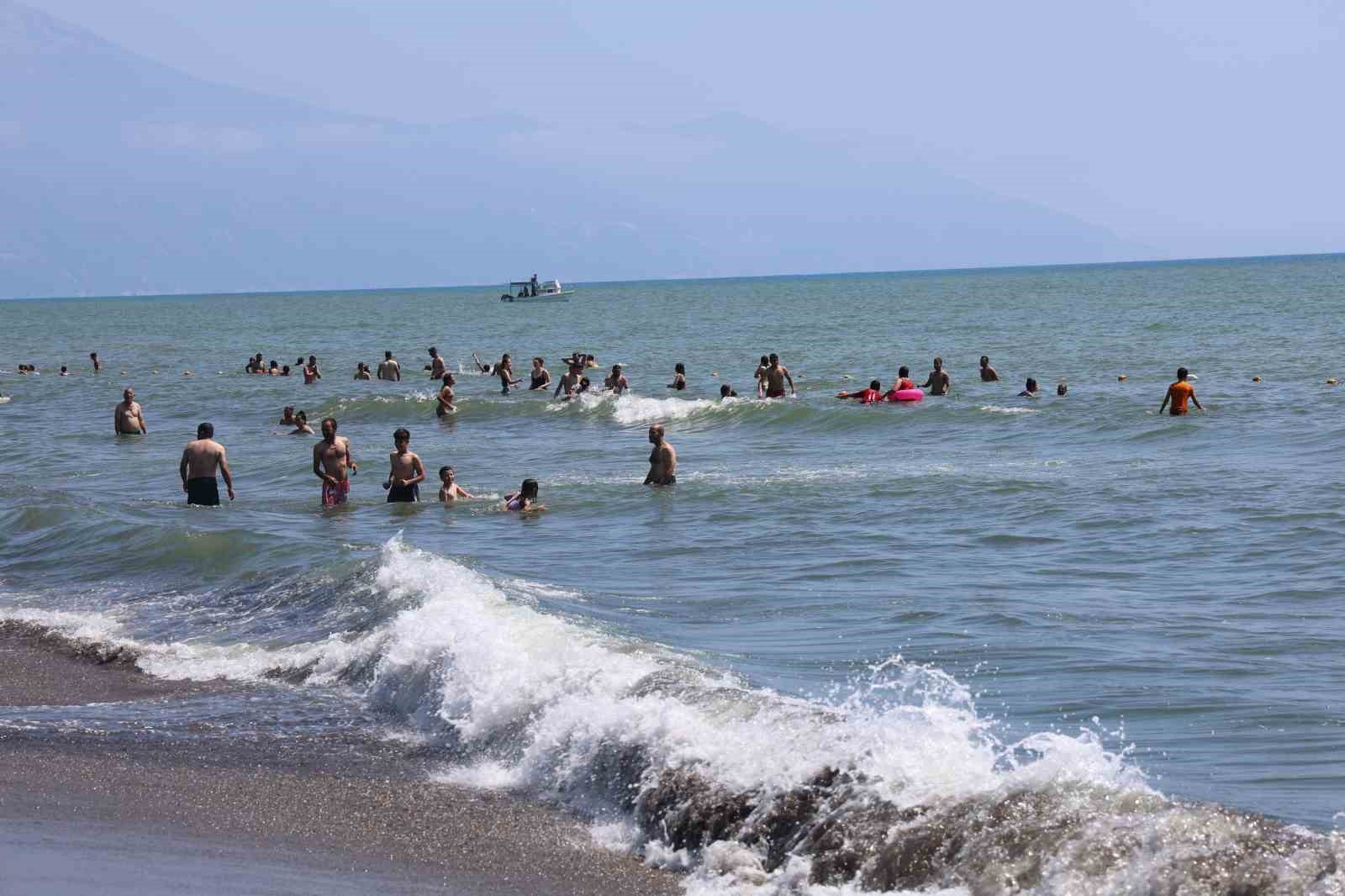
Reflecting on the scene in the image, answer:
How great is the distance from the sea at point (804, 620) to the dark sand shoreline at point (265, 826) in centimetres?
34

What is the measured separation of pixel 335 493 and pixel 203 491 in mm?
1598

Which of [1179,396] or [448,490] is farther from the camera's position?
[1179,396]

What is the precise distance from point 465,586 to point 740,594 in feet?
7.71

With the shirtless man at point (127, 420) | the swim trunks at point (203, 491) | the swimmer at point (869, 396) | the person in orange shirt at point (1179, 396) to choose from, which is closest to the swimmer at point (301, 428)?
the shirtless man at point (127, 420)

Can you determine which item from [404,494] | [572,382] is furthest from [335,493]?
[572,382]

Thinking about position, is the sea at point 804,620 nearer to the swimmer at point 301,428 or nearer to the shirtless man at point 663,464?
the shirtless man at point 663,464

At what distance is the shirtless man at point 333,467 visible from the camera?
19.0 meters

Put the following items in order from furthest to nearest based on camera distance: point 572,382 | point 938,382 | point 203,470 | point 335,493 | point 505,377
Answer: point 505,377 → point 572,382 → point 938,382 → point 335,493 → point 203,470

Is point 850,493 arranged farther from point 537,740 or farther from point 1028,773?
point 1028,773

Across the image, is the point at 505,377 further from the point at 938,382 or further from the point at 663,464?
the point at 663,464

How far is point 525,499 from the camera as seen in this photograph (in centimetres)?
1817

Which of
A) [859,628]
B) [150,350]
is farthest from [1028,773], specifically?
[150,350]

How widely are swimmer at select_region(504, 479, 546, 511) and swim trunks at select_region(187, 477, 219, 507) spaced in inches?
144

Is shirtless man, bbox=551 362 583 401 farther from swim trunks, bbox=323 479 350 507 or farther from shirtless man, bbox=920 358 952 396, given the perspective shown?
swim trunks, bbox=323 479 350 507
